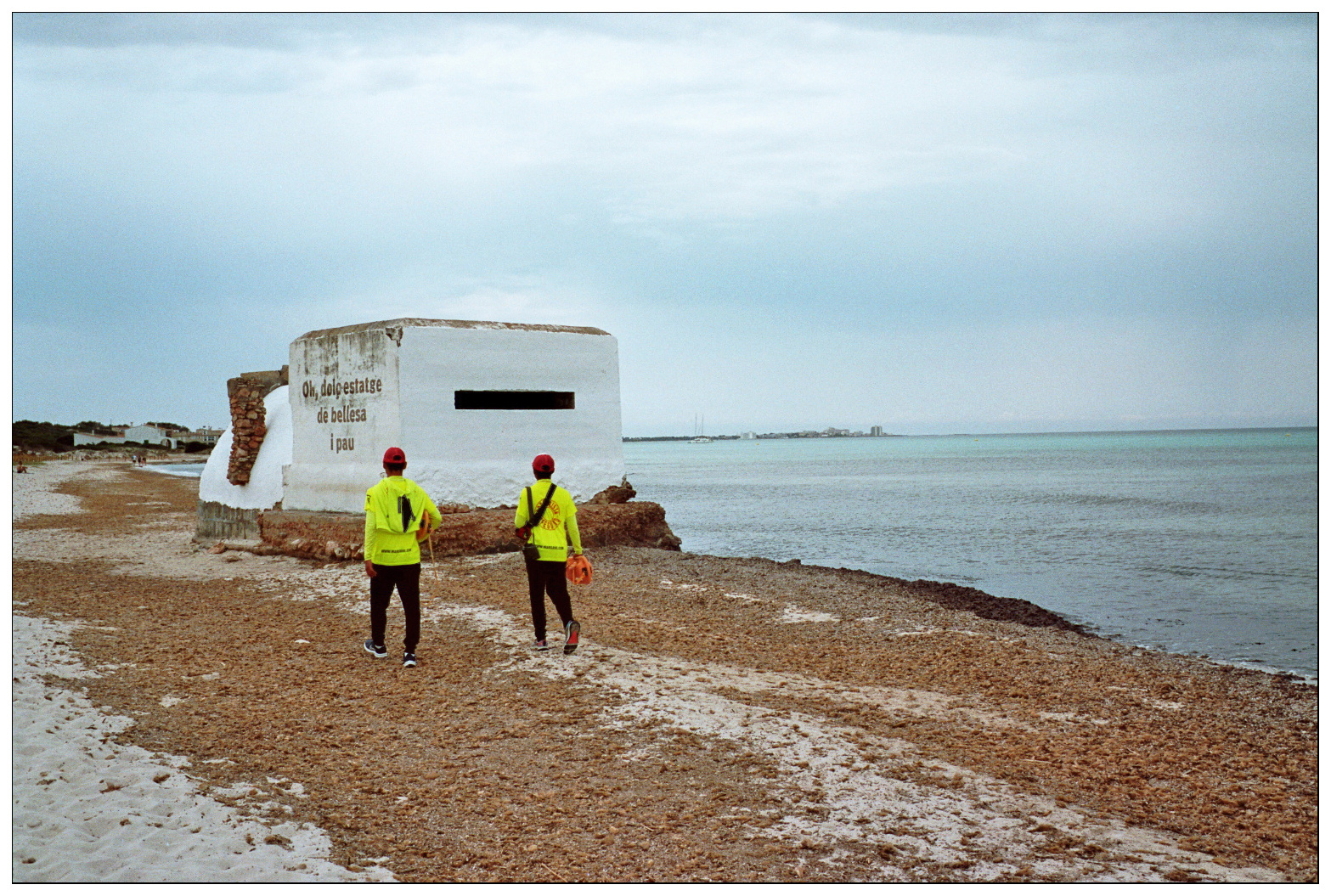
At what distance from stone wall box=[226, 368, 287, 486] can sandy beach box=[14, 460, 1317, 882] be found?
5.65 metres

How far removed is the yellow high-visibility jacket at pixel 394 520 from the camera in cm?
793

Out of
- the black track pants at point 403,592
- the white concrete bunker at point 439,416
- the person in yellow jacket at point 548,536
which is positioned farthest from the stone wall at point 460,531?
the person in yellow jacket at point 548,536

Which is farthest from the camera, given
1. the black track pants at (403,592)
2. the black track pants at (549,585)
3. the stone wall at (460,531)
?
the stone wall at (460,531)

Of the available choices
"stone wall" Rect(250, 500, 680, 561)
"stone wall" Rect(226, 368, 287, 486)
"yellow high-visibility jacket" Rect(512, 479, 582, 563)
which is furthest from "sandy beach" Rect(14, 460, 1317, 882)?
"stone wall" Rect(226, 368, 287, 486)

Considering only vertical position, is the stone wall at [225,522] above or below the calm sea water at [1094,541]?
above

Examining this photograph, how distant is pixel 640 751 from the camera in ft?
20.0

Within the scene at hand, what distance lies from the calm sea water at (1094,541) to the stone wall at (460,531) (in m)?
6.26

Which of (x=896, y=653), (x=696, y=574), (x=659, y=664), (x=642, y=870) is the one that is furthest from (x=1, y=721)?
(x=696, y=574)

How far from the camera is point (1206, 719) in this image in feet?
23.9

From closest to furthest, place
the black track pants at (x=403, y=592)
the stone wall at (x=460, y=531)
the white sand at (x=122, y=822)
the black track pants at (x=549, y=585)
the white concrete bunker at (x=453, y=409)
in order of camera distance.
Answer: the white sand at (x=122, y=822), the black track pants at (x=403, y=592), the black track pants at (x=549, y=585), the stone wall at (x=460, y=531), the white concrete bunker at (x=453, y=409)

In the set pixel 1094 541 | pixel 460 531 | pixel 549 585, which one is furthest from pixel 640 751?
pixel 1094 541

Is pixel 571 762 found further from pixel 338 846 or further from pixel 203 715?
pixel 203 715

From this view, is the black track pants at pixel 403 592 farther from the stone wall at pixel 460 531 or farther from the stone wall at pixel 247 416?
the stone wall at pixel 247 416

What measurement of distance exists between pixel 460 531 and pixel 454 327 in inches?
105
